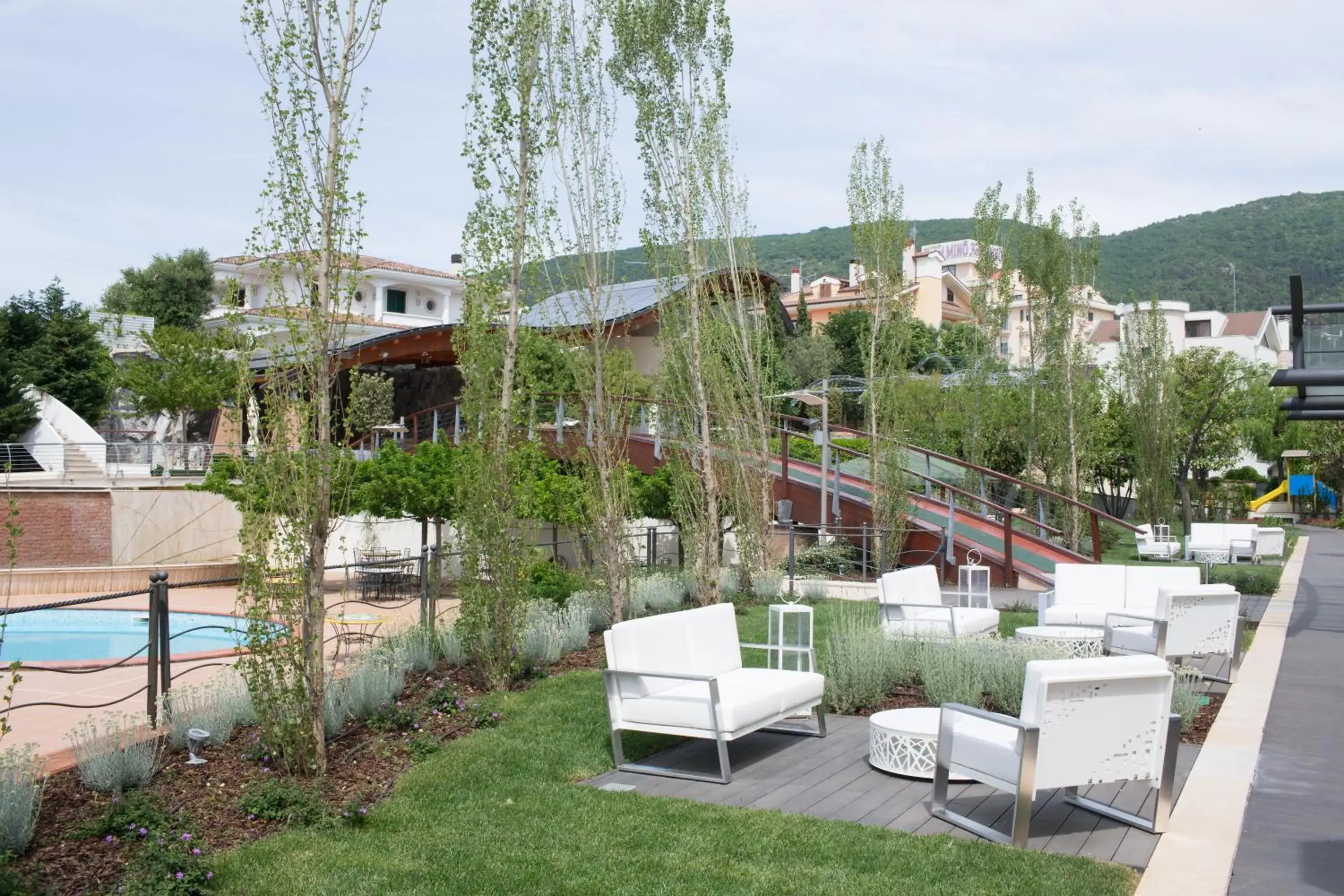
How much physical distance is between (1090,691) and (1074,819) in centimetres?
77

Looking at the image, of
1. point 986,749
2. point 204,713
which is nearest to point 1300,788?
point 986,749

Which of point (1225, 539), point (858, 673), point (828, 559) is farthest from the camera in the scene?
point (1225, 539)

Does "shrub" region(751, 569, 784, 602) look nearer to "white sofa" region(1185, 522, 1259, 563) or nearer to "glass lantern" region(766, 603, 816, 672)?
"glass lantern" region(766, 603, 816, 672)

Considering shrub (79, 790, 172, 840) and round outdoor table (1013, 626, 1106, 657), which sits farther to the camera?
round outdoor table (1013, 626, 1106, 657)

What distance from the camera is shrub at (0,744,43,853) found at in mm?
4777

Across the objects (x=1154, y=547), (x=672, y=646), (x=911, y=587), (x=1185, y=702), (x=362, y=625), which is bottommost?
(x=1154, y=547)

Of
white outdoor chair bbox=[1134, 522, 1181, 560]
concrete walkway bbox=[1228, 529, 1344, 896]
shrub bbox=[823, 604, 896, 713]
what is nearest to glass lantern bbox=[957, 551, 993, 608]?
concrete walkway bbox=[1228, 529, 1344, 896]

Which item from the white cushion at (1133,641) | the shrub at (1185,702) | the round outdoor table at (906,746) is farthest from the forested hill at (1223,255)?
the round outdoor table at (906,746)

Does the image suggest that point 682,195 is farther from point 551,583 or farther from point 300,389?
point 300,389

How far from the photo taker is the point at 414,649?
8.68 metres

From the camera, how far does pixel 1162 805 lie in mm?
5266

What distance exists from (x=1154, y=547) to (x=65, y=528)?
21.6m

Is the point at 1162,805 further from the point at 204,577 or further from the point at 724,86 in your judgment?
the point at 204,577

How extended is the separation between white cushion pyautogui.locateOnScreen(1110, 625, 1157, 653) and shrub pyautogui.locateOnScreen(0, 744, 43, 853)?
25.0 feet
